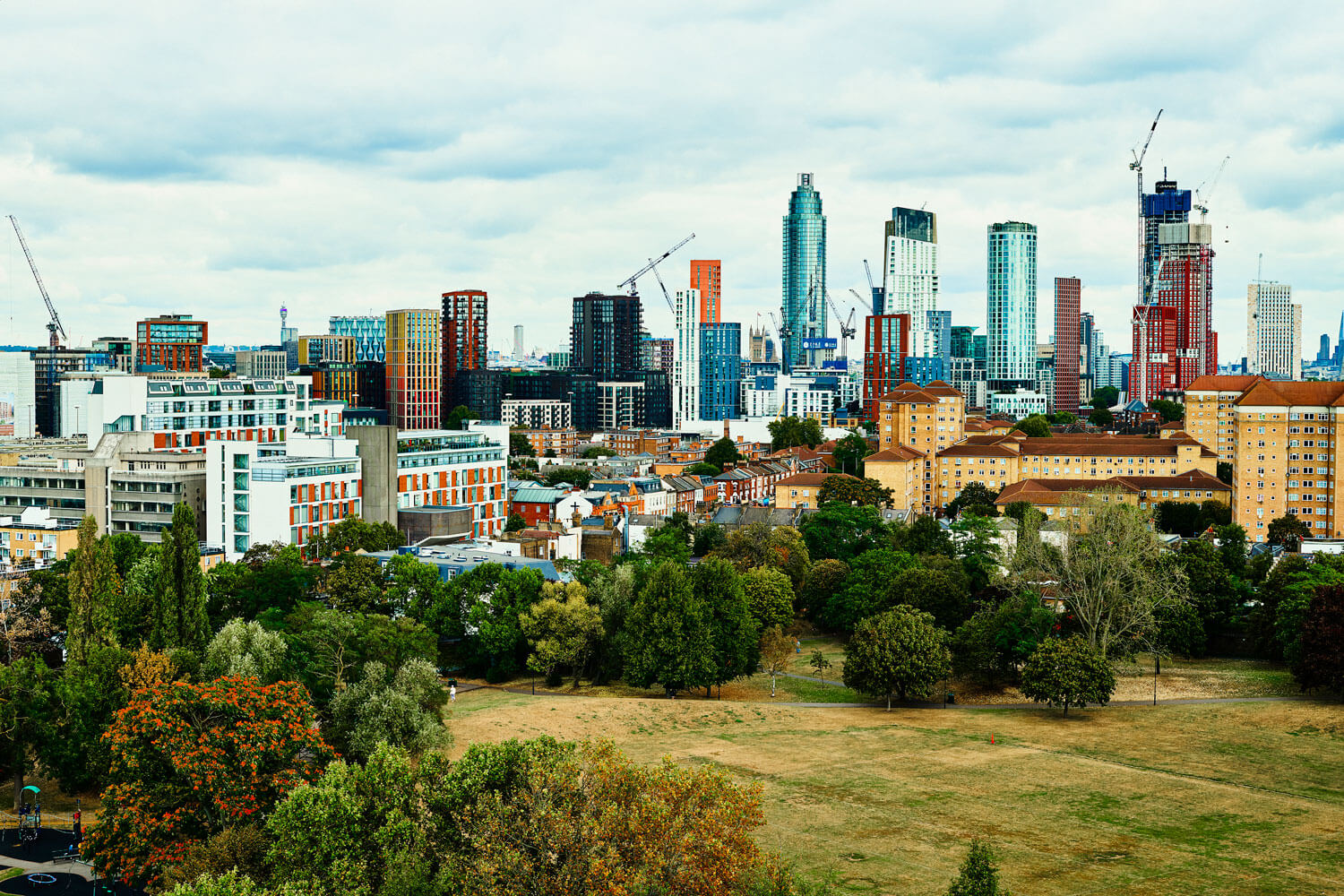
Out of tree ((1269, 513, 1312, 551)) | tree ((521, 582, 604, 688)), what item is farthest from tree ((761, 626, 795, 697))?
tree ((1269, 513, 1312, 551))

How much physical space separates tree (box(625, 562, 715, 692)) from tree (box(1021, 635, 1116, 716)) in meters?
19.9

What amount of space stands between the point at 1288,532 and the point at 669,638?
81.9 meters

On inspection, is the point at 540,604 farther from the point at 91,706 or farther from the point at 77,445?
the point at 77,445

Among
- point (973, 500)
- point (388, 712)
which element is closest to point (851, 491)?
point (973, 500)

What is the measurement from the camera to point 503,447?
14688 cm

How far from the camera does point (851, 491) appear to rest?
162 meters

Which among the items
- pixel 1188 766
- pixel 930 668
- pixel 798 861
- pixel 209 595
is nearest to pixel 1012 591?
pixel 930 668

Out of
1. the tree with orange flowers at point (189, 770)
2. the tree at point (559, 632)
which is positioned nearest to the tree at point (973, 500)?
the tree at point (559, 632)

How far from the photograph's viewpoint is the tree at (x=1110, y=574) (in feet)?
291

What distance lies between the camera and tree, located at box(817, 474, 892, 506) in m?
160

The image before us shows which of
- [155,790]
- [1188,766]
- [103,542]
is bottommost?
[1188,766]

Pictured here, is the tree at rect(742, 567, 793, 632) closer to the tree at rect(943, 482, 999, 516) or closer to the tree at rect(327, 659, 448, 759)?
the tree at rect(327, 659, 448, 759)

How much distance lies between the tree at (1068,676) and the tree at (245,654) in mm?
44353

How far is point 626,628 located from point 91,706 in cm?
3477
